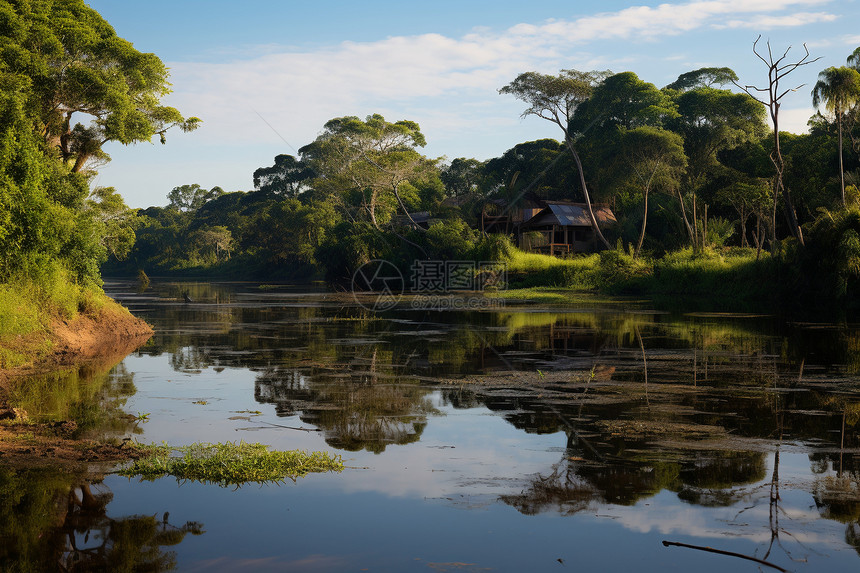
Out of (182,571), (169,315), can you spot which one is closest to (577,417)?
(182,571)

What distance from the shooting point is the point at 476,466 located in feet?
24.8

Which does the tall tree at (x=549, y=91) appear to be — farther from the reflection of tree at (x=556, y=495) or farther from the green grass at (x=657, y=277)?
the reflection of tree at (x=556, y=495)

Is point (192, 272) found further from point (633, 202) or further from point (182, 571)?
point (182, 571)

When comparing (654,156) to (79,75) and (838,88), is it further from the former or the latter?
(79,75)

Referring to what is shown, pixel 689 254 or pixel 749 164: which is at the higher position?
pixel 749 164

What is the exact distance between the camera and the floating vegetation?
715 centimetres

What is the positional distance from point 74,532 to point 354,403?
5.40m

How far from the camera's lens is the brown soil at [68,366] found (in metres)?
7.61

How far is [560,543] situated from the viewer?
548cm

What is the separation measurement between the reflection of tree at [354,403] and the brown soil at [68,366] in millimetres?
2600

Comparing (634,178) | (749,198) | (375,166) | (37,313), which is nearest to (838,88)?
(749,198)

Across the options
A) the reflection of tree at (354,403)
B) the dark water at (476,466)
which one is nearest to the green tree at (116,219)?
the dark water at (476,466)

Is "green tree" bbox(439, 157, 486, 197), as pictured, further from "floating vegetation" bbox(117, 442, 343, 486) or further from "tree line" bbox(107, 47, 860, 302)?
"floating vegetation" bbox(117, 442, 343, 486)

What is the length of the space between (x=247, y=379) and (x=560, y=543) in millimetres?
9133
